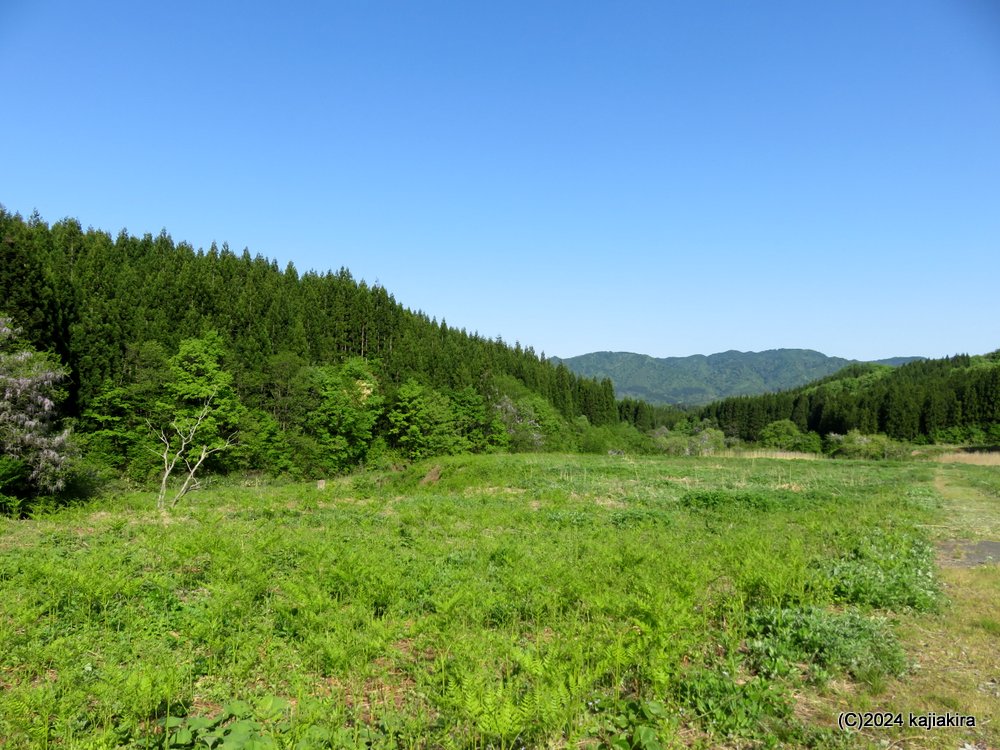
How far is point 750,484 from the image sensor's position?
2766 cm

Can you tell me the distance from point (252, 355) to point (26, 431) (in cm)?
2912

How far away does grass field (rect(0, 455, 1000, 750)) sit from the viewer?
15.9ft

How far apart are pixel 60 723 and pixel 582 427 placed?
83.3 metres

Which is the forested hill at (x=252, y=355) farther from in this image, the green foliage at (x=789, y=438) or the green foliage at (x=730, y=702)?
the green foliage at (x=789, y=438)

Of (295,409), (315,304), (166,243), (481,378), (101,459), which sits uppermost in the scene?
(166,243)

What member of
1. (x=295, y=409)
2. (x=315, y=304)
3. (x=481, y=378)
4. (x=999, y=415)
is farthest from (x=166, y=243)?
(x=999, y=415)

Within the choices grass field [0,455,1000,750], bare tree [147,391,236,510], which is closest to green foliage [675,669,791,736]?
grass field [0,455,1000,750]

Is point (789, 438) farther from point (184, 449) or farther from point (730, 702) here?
point (730, 702)

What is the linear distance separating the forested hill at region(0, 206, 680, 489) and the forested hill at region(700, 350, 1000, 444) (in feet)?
188

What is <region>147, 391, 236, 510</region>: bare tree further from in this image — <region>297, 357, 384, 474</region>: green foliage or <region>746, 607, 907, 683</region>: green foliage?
<region>746, 607, 907, 683</region>: green foliage

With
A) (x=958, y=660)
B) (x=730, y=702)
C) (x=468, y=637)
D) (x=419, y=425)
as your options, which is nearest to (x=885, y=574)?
(x=958, y=660)

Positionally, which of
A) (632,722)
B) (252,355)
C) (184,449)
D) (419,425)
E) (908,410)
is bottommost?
(184,449)

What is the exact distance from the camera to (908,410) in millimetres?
87938

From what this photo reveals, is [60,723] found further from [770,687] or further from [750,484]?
[750,484]
